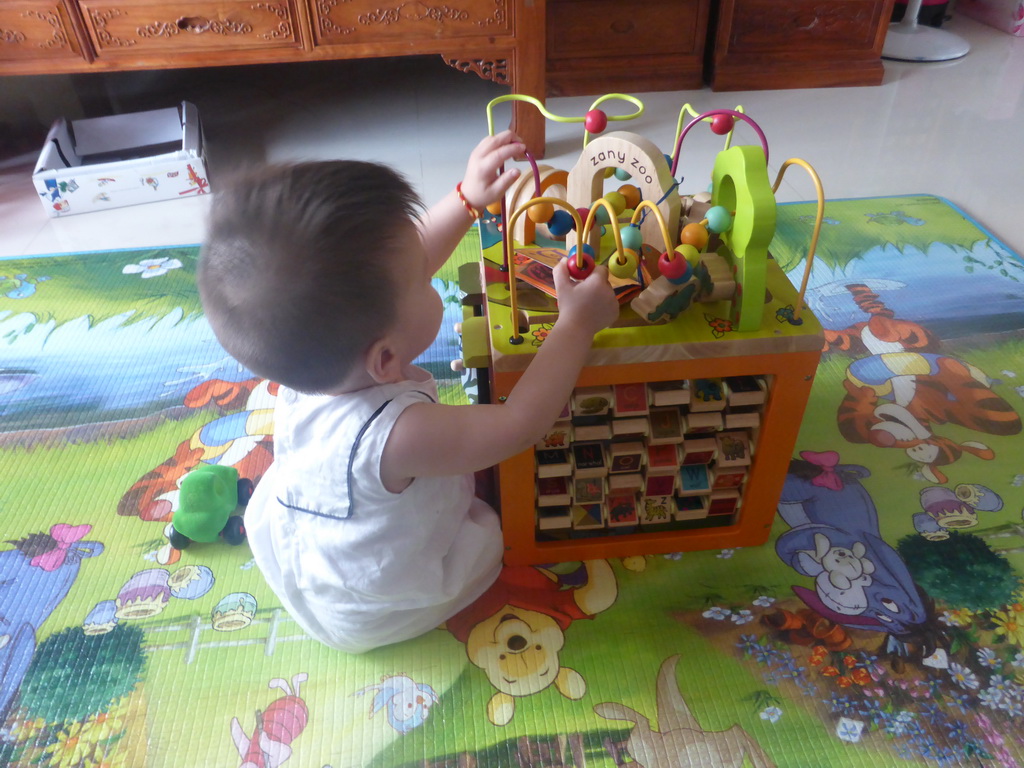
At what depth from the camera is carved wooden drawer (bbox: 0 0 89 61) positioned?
156cm

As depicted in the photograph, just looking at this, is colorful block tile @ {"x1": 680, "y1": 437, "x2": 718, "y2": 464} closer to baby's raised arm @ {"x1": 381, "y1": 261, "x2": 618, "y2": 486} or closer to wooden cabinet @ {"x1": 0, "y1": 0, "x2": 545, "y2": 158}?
baby's raised arm @ {"x1": 381, "y1": 261, "x2": 618, "y2": 486}

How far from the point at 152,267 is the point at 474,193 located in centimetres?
91

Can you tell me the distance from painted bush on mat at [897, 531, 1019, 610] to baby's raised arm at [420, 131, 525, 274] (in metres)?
0.63

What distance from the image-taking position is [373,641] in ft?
2.58

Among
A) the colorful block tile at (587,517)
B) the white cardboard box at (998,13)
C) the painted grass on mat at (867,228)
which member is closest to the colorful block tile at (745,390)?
the colorful block tile at (587,517)

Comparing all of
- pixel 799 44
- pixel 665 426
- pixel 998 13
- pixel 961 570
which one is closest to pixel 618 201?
pixel 665 426

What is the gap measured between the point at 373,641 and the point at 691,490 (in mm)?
379

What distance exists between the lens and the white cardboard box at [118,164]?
5.27 feet

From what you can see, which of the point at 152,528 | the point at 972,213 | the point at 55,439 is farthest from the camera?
the point at 972,213

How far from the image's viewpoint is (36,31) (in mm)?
1587

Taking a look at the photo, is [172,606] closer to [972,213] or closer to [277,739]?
[277,739]

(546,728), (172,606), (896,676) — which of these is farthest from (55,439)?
(896,676)

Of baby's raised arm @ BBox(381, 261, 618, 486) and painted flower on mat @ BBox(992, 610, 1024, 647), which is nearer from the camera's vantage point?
baby's raised arm @ BBox(381, 261, 618, 486)

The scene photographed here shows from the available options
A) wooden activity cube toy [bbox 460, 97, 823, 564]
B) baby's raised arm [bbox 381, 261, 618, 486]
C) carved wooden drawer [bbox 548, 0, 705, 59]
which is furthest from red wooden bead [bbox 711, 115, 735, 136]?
carved wooden drawer [bbox 548, 0, 705, 59]
